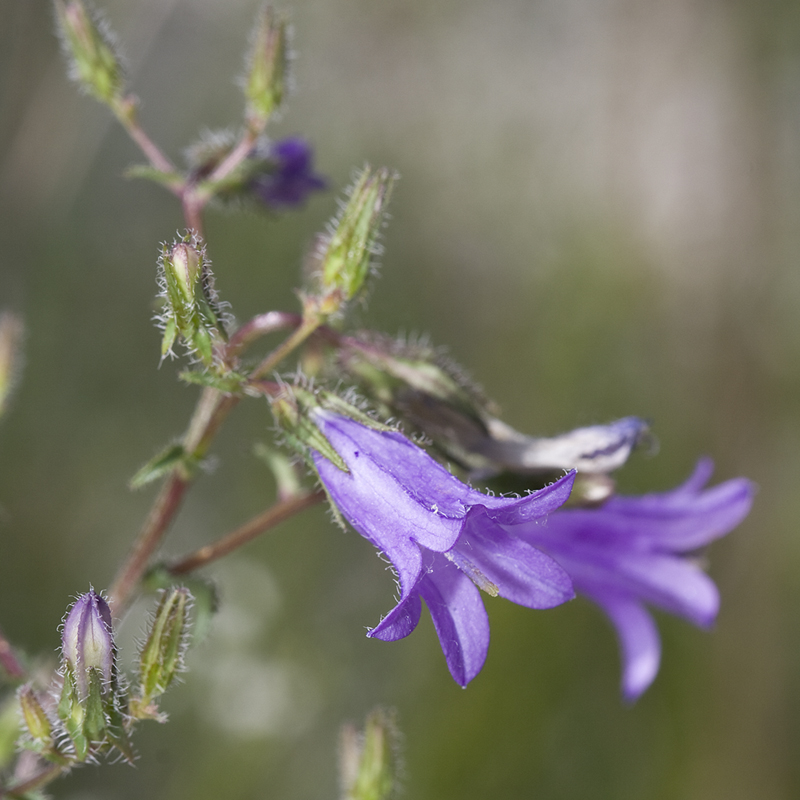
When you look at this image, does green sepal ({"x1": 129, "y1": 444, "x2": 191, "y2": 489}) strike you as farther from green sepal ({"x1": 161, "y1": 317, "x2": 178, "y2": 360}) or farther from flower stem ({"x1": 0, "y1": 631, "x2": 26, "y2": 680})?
flower stem ({"x1": 0, "y1": 631, "x2": 26, "y2": 680})

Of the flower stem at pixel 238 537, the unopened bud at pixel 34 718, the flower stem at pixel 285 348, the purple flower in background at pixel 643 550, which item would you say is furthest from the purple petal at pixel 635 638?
the unopened bud at pixel 34 718

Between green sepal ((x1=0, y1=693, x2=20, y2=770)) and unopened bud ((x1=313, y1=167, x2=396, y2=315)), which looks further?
green sepal ((x1=0, y1=693, x2=20, y2=770))

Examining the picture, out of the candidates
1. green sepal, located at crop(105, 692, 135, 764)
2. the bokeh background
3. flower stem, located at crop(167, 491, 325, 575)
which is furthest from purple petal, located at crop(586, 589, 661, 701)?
the bokeh background

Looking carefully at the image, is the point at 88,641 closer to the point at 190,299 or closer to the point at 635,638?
the point at 190,299

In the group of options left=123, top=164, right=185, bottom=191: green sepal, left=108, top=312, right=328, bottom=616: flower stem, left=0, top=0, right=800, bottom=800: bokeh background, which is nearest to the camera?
left=108, top=312, right=328, bottom=616: flower stem

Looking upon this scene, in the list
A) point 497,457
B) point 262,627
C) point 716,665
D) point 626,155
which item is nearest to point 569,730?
point 716,665

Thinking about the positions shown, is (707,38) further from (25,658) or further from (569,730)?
(25,658)

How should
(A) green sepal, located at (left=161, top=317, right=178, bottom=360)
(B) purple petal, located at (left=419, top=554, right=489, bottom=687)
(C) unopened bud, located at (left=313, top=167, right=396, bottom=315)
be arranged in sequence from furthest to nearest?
1. (C) unopened bud, located at (left=313, top=167, right=396, bottom=315)
2. (A) green sepal, located at (left=161, top=317, right=178, bottom=360)
3. (B) purple petal, located at (left=419, top=554, right=489, bottom=687)
